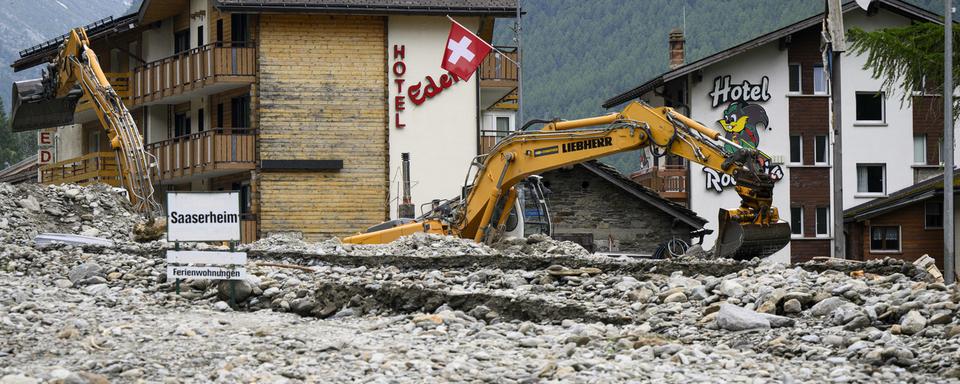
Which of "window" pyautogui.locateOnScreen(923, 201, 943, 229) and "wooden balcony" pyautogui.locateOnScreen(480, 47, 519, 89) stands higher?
"wooden balcony" pyautogui.locateOnScreen(480, 47, 519, 89)

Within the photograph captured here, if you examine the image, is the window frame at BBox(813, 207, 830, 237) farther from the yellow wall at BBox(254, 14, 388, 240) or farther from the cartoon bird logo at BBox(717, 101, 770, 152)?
the yellow wall at BBox(254, 14, 388, 240)

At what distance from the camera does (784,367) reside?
1480 centimetres

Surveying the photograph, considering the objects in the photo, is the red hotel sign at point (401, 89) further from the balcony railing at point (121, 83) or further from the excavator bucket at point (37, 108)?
the balcony railing at point (121, 83)

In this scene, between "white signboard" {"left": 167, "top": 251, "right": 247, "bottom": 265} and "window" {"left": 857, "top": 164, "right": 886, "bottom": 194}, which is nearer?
"white signboard" {"left": 167, "top": 251, "right": 247, "bottom": 265}

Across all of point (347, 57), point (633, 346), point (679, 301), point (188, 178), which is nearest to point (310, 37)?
point (347, 57)

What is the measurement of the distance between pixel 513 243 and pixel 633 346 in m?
15.3

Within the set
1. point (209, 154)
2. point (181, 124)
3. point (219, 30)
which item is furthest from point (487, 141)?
point (181, 124)

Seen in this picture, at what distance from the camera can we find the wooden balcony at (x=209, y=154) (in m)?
44.8

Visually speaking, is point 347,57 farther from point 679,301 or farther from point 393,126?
point 679,301

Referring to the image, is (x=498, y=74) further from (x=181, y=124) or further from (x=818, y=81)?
(x=818, y=81)

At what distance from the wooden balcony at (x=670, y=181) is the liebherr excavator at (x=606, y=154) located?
2495cm

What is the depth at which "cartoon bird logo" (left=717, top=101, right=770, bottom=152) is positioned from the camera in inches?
2222

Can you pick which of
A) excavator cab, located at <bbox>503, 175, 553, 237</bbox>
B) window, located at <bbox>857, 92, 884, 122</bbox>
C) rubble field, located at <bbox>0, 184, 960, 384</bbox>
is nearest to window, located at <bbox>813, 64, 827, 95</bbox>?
window, located at <bbox>857, 92, 884, 122</bbox>

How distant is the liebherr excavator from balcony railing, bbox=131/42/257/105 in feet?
43.7
